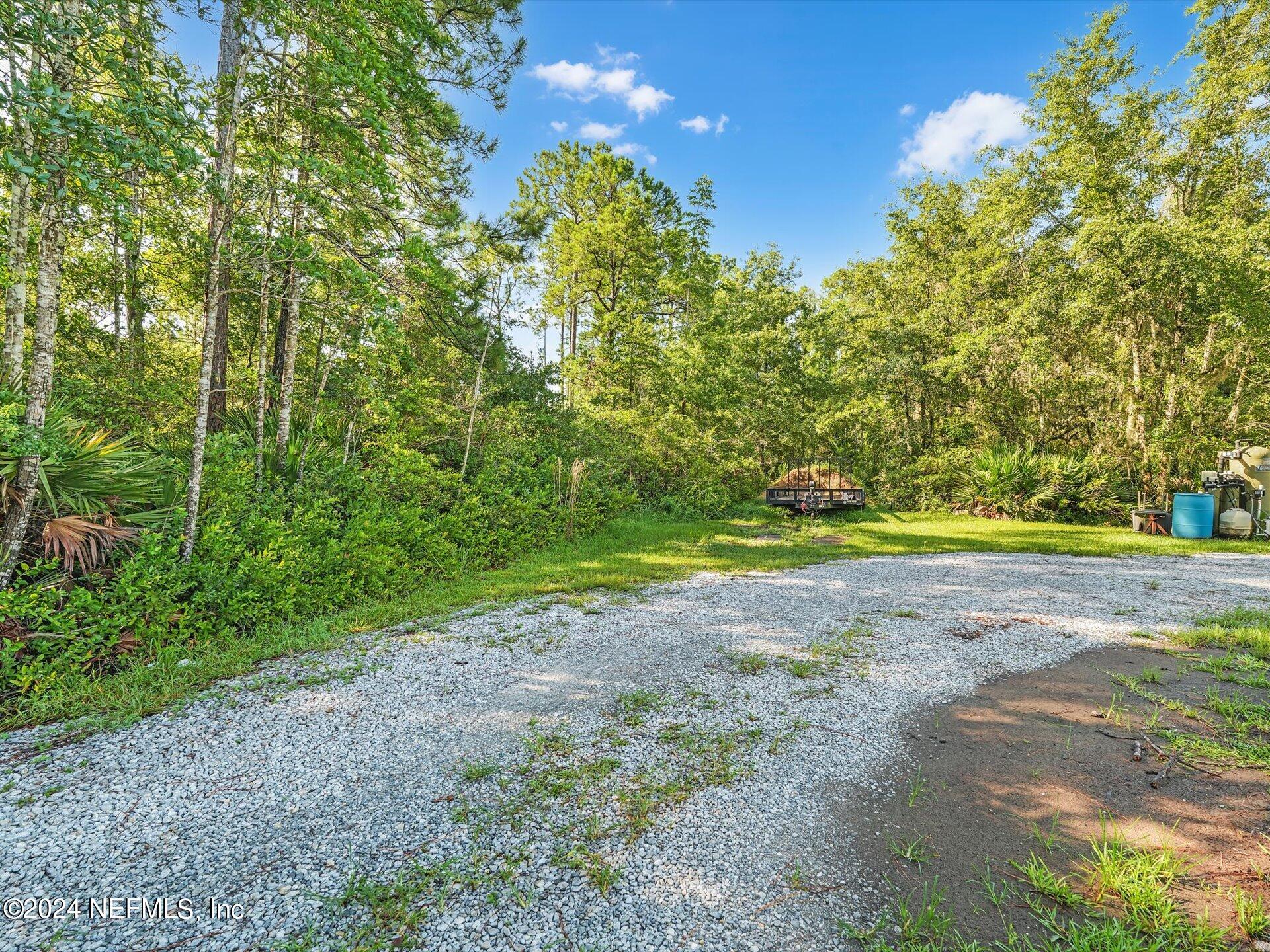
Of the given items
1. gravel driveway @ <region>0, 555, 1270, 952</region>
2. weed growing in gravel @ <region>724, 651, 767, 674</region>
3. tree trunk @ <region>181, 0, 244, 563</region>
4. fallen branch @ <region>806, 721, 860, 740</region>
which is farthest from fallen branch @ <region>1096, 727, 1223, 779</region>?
tree trunk @ <region>181, 0, 244, 563</region>

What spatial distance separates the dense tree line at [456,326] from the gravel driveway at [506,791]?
1.52 meters

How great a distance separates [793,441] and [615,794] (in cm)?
1450

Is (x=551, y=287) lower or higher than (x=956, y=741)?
higher

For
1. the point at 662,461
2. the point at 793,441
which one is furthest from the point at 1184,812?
the point at 793,441

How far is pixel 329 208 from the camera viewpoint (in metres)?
5.12

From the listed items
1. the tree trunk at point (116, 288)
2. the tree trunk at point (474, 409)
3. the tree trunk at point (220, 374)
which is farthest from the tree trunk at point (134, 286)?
the tree trunk at point (474, 409)

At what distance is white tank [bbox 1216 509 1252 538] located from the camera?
9.30m

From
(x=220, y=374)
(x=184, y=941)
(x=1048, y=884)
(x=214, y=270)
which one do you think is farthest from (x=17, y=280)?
(x=1048, y=884)

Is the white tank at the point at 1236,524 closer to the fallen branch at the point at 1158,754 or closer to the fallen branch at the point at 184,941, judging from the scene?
the fallen branch at the point at 1158,754

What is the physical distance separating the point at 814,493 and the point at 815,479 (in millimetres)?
1626

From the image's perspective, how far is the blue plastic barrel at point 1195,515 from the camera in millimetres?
9375

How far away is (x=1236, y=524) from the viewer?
30.7 feet

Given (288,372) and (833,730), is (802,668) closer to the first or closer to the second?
(833,730)

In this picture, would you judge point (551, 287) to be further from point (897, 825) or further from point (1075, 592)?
point (897, 825)
